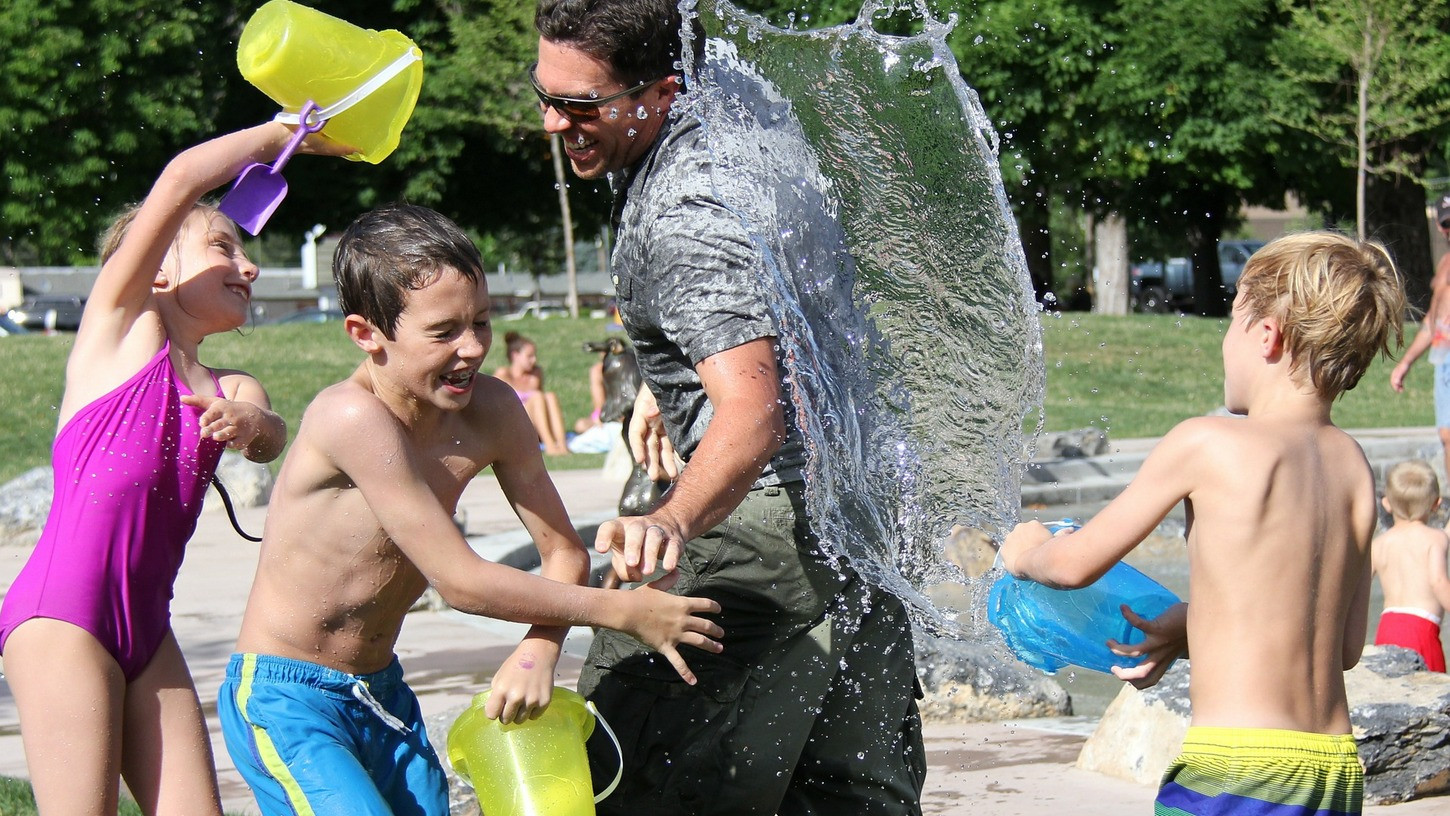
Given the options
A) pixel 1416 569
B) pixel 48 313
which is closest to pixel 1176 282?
pixel 48 313

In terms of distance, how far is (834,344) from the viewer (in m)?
3.40

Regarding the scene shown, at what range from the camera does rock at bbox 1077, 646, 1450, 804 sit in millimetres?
4258

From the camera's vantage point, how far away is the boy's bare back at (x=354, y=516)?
2768mm

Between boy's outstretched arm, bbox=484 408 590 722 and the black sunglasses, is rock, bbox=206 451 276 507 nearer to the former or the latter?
boy's outstretched arm, bbox=484 408 590 722

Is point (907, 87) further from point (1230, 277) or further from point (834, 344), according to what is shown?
point (1230, 277)

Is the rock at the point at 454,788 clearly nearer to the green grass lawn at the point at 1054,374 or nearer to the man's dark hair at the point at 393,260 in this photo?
the man's dark hair at the point at 393,260

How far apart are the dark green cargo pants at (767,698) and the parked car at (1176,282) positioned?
33.3 meters

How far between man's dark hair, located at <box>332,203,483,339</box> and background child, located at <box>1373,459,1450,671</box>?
4099 mm

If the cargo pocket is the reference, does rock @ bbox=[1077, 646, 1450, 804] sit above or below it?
below

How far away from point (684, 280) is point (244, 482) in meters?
8.47

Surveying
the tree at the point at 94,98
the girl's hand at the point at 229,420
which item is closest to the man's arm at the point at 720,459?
the girl's hand at the point at 229,420

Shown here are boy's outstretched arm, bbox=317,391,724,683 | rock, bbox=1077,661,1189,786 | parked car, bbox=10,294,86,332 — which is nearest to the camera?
boy's outstretched arm, bbox=317,391,724,683

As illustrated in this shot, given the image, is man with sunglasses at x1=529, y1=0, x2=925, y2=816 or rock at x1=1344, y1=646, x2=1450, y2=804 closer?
man with sunglasses at x1=529, y1=0, x2=925, y2=816

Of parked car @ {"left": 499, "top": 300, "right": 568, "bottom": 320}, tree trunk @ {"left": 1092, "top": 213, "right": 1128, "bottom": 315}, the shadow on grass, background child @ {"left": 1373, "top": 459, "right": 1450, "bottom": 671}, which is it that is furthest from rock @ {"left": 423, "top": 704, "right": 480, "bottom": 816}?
parked car @ {"left": 499, "top": 300, "right": 568, "bottom": 320}
